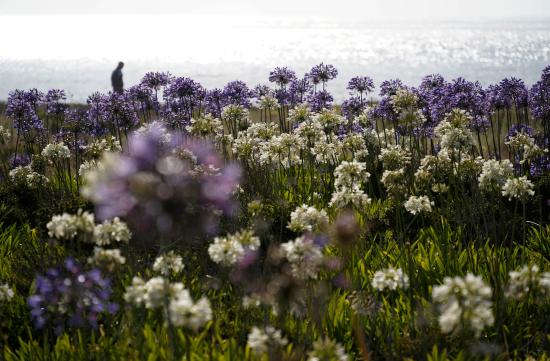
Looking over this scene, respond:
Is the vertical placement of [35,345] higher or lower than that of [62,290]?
lower

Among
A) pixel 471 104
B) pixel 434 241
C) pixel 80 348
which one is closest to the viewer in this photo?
pixel 80 348

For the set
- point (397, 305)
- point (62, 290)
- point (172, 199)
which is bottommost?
point (397, 305)

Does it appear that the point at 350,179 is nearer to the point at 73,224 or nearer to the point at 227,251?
the point at 227,251

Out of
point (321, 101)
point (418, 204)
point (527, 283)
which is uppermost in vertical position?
point (321, 101)

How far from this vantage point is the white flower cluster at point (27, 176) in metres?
8.38

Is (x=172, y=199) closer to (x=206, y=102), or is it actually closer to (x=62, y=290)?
(x=62, y=290)

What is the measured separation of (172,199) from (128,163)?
37 centimetres

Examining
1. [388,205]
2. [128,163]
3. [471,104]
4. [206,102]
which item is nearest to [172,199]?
[128,163]

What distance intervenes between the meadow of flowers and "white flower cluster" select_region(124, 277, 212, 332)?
0.01m

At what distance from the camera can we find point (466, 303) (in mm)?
3152

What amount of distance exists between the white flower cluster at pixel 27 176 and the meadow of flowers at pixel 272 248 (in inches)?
1.2

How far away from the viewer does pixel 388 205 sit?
7.96 metres

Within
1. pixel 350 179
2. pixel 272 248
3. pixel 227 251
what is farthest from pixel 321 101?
pixel 227 251

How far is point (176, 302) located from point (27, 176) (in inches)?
239
